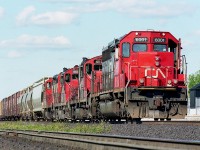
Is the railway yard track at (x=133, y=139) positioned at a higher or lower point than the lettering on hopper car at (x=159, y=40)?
lower

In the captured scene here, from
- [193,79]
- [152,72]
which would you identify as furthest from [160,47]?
[193,79]

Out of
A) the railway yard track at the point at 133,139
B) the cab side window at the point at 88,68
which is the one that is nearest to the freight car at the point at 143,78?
the railway yard track at the point at 133,139

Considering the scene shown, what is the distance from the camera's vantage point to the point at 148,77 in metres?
21.4

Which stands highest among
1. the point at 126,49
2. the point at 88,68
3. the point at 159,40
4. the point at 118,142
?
the point at 159,40

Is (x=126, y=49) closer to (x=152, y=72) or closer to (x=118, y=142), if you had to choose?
(x=152, y=72)

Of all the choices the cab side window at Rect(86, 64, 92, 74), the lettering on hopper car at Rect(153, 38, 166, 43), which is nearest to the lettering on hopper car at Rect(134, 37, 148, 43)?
the lettering on hopper car at Rect(153, 38, 166, 43)

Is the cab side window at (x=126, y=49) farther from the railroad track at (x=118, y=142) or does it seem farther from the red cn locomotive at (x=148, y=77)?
the railroad track at (x=118, y=142)

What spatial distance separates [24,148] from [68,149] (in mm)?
1497

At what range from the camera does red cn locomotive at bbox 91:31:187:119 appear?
2061 centimetres

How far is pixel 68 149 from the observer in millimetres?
12742

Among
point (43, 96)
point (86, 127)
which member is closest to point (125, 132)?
point (86, 127)

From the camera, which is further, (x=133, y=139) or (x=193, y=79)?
(x=193, y=79)

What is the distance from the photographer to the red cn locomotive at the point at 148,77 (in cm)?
2061

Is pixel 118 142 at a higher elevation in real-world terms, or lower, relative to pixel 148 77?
lower
